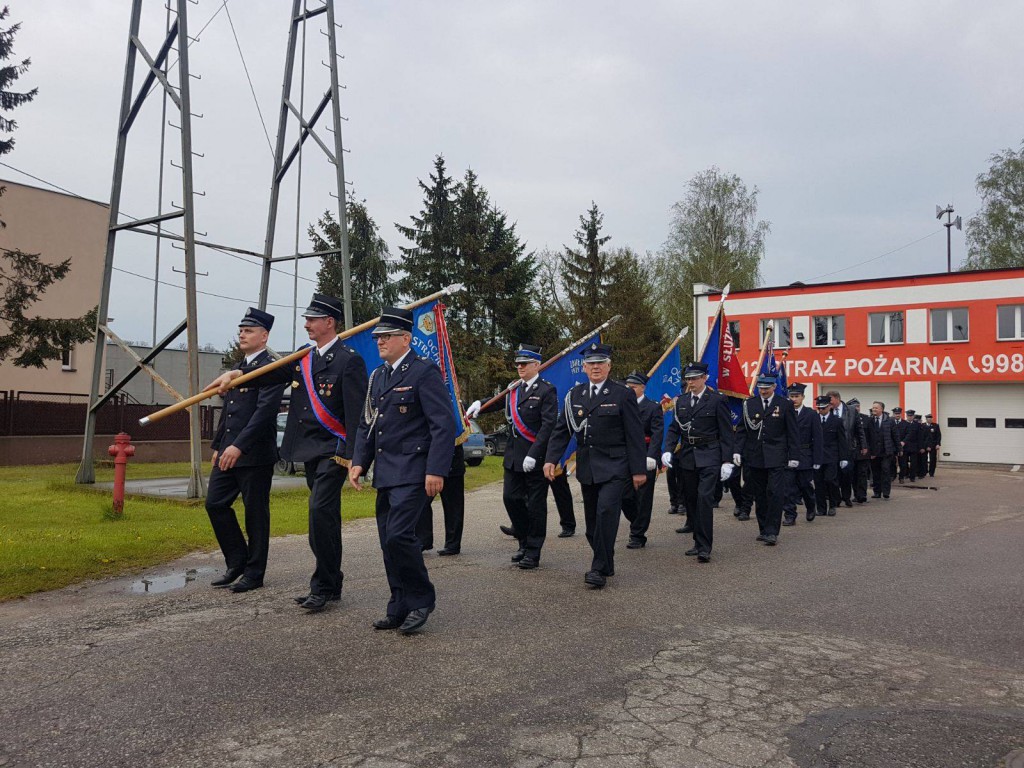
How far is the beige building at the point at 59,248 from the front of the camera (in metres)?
28.9

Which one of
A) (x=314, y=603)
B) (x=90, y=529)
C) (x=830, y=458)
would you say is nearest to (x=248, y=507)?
(x=314, y=603)

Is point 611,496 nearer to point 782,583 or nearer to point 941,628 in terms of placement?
point 782,583

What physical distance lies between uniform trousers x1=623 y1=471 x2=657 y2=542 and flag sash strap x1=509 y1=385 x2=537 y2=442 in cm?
149

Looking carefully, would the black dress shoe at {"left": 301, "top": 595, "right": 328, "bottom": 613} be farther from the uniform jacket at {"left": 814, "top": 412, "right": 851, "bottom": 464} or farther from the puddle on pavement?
the uniform jacket at {"left": 814, "top": 412, "right": 851, "bottom": 464}

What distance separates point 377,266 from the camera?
39.9m

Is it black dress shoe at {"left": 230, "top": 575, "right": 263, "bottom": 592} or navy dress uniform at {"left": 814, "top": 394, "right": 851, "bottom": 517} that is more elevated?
navy dress uniform at {"left": 814, "top": 394, "right": 851, "bottom": 517}

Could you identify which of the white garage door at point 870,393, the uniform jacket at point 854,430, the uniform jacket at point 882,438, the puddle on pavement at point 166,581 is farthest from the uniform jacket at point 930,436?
the puddle on pavement at point 166,581

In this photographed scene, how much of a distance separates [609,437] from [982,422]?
30.1 m

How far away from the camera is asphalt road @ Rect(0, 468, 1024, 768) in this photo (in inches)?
141

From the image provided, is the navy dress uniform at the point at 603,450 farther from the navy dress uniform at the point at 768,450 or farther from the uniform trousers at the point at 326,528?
the navy dress uniform at the point at 768,450

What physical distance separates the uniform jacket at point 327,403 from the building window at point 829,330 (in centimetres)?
3253

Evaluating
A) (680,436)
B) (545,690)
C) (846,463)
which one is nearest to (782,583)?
(680,436)

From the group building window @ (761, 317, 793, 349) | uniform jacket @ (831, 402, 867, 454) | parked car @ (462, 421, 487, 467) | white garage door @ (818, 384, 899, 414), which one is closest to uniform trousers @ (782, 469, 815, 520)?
uniform jacket @ (831, 402, 867, 454)

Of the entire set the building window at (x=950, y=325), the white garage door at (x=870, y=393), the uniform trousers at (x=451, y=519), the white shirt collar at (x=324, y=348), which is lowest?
the uniform trousers at (x=451, y=519)
